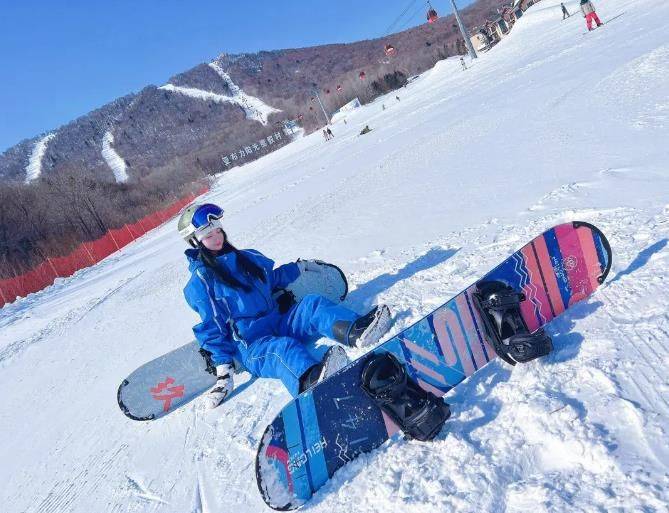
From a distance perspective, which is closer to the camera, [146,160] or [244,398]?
[244,398]

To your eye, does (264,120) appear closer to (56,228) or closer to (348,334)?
(56,228)

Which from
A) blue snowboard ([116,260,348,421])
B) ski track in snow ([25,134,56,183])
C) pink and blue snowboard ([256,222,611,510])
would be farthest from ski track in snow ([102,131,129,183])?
pink and blue snowboard ([256,222,611,510])

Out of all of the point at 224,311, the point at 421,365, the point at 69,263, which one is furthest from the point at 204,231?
the point at 69,263

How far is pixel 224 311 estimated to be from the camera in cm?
303

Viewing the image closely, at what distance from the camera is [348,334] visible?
2846 mm

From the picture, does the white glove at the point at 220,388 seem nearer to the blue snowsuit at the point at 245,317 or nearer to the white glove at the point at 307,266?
the blue snowsuit at the point at 245,317

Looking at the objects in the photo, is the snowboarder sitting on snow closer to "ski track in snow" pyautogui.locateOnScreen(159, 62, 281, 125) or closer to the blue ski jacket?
the blue ski jacket

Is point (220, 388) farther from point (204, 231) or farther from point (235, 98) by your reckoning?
point (235, 98)

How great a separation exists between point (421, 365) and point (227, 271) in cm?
154

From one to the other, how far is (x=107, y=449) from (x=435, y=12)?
30863mm

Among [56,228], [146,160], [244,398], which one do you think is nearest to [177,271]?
[244,398]

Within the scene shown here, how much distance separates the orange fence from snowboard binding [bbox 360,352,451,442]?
17.9m

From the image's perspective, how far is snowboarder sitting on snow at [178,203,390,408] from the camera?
285cm

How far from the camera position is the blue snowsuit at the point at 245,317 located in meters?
2.95
